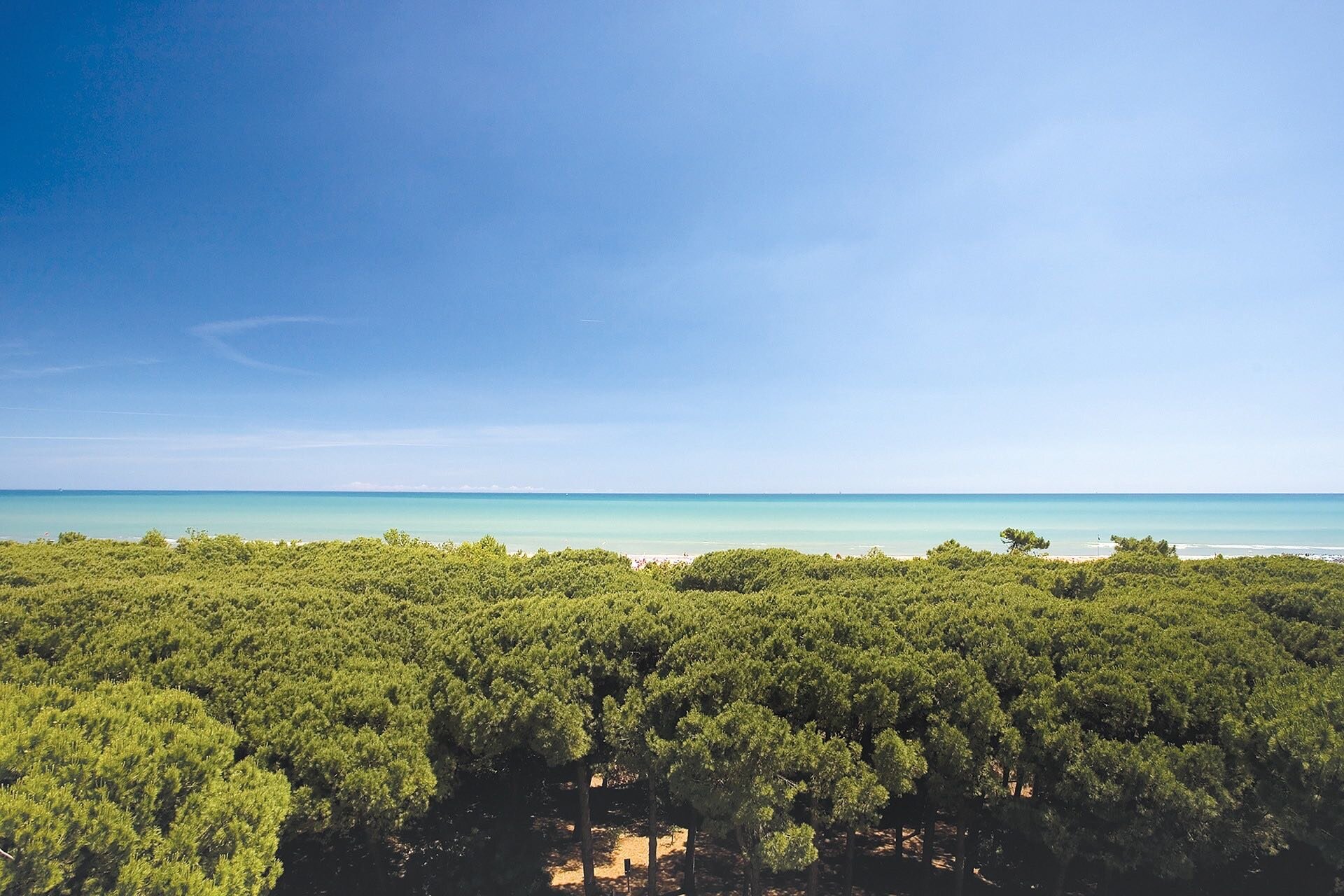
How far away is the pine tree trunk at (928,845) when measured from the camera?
11016mm

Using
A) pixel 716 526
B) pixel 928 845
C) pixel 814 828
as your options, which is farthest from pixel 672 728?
pixel 716 526

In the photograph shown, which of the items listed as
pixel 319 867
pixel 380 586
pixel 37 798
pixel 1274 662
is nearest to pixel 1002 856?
pixel 1274 662

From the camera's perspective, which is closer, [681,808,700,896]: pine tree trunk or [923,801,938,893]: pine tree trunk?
[681,808,700,896]: pine tree trunk

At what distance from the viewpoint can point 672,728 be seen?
9.33 m

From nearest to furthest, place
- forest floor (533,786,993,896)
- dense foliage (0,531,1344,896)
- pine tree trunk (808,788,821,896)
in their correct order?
dense foliage (0,531,1344,896), pine tree trunk (808,788,821,896), forest floor (533,786,993,896)

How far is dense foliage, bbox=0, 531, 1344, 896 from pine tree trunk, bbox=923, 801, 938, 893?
0.39ft

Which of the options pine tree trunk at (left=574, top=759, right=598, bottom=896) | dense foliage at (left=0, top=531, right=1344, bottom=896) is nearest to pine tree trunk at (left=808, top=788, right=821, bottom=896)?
dense foliage at (left=0, top=531, right=1344, bottom=896)

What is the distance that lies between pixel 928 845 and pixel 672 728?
635 centimetres

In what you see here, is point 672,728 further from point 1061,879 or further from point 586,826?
point 1061,879

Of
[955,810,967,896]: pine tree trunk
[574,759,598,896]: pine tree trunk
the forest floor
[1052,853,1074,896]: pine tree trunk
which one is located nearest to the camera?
[1052,853,1074,896]: pine tree trunk

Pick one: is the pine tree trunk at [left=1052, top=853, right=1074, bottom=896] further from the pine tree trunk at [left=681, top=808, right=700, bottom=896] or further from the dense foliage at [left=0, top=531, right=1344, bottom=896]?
the pine tree trunk at [left=681, top=808, right=700, bottom=896]

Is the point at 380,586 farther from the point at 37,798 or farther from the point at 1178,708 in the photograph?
the point at 1178,708

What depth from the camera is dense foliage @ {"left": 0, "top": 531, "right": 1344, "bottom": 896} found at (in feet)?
22.2

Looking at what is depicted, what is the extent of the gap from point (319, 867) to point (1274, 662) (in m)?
18.0
